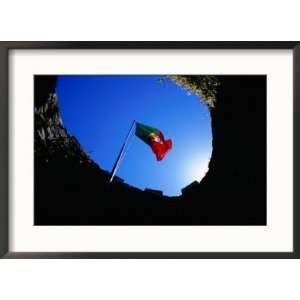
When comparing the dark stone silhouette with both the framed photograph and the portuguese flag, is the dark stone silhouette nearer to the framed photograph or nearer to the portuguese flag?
the framed photograph

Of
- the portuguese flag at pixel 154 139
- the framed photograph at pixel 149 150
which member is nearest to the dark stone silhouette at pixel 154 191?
the framed photograph at pixel 149 150

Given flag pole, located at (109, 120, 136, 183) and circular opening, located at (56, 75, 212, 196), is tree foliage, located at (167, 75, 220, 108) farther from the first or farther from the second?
flag pole, located at (109, 120, 136, 183)

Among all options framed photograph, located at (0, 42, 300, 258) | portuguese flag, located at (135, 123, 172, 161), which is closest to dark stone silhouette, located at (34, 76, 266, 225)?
framed photograph, located at (0, 42, 300, 258)

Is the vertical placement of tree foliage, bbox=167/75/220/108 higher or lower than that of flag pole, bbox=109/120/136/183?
higher

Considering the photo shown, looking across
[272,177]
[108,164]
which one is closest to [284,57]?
[272,177]

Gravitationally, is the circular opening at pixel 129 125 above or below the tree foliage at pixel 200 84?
below

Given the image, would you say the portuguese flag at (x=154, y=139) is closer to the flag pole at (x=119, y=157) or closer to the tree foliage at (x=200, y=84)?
the flag pole at (x=119, y=157)
